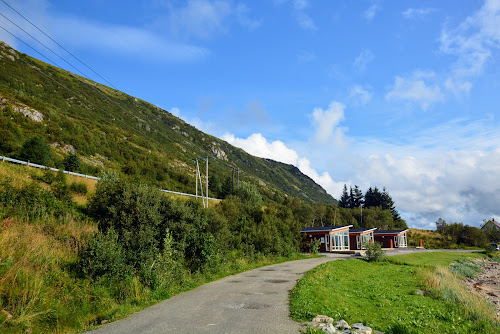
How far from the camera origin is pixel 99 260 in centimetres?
1085

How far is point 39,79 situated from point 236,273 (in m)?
101

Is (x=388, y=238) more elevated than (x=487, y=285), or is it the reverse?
(x=388, y=238)

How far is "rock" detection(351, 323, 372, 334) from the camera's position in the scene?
7.73 m

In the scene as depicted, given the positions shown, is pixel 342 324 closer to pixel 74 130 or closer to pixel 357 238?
pixel 357 238

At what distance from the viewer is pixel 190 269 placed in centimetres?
1627

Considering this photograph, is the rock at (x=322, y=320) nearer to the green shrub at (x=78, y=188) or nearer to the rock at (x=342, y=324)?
the rock at (x=342, y=324)

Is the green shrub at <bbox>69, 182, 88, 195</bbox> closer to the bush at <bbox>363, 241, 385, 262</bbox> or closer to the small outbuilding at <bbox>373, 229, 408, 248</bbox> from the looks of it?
the bush at <bbox>363, 241, 385, 262</bbox>

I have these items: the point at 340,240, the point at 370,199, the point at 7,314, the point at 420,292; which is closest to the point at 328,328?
the point at 7,314

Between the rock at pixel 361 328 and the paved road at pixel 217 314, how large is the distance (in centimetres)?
154

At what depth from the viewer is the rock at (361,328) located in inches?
305

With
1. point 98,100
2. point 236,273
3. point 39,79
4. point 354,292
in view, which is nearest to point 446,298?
point 354,292

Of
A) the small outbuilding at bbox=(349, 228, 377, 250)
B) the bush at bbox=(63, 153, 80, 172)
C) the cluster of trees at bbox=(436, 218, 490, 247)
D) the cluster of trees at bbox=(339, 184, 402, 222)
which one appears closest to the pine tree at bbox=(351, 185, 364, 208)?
the cluster of trees at bbox=(339, 184, 402, 222)

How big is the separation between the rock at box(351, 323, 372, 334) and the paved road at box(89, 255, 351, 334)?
1.54 meters

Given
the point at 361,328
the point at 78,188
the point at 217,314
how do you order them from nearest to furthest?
the point at 361,328, the point at 217,314, the point at 78,188
